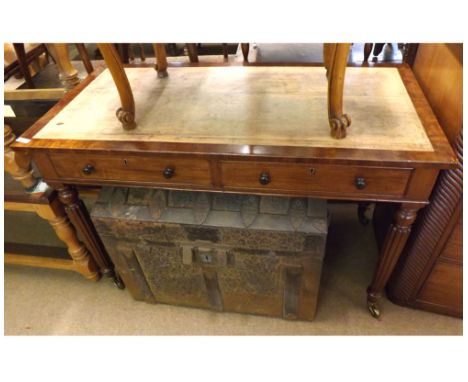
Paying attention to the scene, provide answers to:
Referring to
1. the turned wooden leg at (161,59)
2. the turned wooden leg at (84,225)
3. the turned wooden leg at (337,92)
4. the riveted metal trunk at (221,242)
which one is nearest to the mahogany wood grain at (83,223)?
the turned wooden leg at (84,225)

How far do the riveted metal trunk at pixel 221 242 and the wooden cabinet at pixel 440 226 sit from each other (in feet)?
1.02

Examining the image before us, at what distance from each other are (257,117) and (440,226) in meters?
0.58

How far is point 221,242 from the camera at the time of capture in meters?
0.97

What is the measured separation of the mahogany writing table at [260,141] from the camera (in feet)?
2.55

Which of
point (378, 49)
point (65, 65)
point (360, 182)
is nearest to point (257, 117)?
point (360, 182)

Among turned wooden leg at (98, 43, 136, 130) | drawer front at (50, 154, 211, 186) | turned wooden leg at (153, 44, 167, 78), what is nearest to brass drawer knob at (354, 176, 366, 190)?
drawer front at (50, 154, 211, 186)

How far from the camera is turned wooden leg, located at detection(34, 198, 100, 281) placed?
44.3 inches

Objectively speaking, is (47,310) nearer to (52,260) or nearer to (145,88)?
(52,260)

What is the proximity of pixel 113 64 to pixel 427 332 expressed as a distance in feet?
4.33

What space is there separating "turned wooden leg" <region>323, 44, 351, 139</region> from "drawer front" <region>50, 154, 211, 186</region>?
A: 1.05 feet

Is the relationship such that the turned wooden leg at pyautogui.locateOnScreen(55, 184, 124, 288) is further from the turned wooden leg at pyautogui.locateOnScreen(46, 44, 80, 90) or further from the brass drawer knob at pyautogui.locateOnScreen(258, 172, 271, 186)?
the brass drawer knob at pyautogui.locateOnScreen(258, 172, 271, 186)

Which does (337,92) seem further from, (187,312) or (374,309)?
(187,312)

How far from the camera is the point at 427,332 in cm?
117

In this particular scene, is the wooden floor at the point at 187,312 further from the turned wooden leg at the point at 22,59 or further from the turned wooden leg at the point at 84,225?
the turned wooden leg at the point at 22,59
